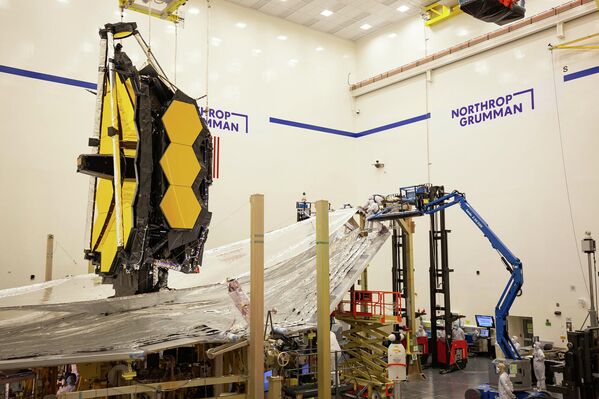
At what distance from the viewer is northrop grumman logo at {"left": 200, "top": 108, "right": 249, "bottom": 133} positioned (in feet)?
52.6

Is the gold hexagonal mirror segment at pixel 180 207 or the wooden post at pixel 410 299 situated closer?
the gold hexagonal mirror segment at pixel 180 207

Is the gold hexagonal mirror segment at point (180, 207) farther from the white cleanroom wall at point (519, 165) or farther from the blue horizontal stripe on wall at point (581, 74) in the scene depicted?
the blue horizontal stripe on wall at point (581, 74)

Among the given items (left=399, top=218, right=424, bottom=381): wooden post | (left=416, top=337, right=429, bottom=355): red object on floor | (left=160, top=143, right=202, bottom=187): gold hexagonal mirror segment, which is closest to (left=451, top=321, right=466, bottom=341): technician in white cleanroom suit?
(left=416, top=337, right=429, bottom=355): red object on floor

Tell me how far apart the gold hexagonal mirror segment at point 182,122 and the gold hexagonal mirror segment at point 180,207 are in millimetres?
593

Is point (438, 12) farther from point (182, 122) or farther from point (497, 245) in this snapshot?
point (182, 122)

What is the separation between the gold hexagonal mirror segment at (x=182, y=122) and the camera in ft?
19.9

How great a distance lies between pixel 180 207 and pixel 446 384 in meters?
7.97

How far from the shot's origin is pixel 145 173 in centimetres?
579

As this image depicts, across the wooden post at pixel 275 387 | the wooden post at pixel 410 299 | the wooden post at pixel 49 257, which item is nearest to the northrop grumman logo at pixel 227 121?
the wooden post at pixel 49 257

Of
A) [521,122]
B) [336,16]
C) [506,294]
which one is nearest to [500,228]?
[521,122]

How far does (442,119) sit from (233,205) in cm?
714

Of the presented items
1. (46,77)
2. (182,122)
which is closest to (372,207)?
(182,122)

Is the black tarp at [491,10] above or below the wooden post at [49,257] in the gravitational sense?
above

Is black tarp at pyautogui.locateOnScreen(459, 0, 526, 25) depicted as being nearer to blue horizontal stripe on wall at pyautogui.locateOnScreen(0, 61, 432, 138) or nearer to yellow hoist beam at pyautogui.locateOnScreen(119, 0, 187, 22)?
blue horizontal stripe on wall at pyautogui.locateOnScreen(0, 61, 432, 138)
